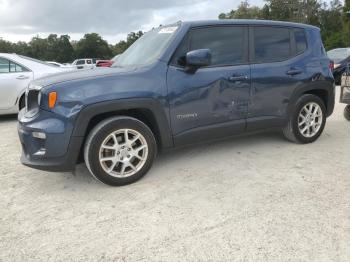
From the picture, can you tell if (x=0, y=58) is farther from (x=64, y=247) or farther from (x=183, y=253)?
(x=183, y=253)

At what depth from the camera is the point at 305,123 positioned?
500 cm

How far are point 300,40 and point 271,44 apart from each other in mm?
550

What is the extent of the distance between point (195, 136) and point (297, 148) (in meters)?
1.63

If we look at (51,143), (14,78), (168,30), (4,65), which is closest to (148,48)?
(168,30)

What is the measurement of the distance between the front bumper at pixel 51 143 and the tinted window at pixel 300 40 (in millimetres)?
3146

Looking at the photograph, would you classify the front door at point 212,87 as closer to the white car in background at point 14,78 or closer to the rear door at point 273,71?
the rear door at point 273,71

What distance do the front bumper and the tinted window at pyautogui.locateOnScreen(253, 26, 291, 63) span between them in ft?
8.06

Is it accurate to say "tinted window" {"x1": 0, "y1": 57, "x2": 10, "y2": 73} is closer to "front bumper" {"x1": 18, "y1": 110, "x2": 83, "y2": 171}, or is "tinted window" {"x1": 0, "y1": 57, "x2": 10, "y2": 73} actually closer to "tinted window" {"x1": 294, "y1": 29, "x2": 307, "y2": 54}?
"front bumper" {"x1": 18, "y1": 110, "x2": 83, "y2": 171}

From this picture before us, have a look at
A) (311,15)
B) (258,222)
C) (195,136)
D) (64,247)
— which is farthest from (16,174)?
(311,15)

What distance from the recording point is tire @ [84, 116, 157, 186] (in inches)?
138

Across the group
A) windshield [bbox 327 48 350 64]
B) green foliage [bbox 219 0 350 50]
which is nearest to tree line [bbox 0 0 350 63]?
green foliage [bbox 219 0 350 50]

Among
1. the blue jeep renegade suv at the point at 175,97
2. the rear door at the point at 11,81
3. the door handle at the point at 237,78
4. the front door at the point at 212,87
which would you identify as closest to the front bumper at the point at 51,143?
the blue jeep renegade suv at the point at 175,97

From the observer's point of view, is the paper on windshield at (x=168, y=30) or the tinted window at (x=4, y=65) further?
the tinted window at (x=4, y=65)

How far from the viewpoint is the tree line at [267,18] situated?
41125 millimetres
